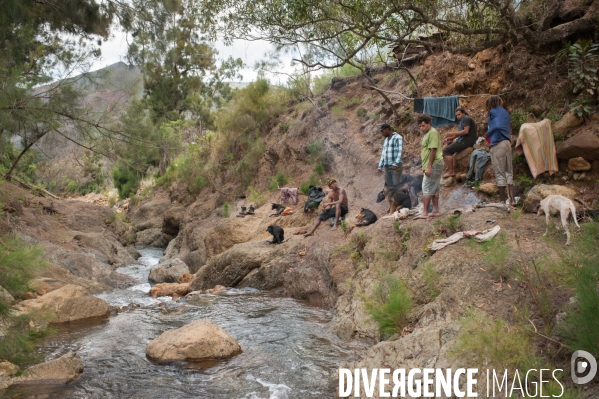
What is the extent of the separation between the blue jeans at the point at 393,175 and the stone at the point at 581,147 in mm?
2978

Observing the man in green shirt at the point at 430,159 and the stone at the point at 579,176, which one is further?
the stone at the point at 579,176

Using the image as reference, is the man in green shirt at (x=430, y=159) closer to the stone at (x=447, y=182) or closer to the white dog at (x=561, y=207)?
the white dog at (x=561, y=207)

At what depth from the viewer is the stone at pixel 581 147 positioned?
871 cm

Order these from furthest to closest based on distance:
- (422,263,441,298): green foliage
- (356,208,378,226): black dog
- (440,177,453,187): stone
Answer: (440,177,453,187): stone
(356,208,378,226): black dog
(422,263,441,298): green foliage

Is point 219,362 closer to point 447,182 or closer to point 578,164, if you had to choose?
point 447,182

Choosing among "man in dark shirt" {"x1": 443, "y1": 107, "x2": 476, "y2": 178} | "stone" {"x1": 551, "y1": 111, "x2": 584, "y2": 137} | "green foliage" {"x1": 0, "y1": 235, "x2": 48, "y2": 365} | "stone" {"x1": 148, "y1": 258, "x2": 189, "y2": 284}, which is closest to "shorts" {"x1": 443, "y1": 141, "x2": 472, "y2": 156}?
"man in dark shirt" {"x1": 443, "y1": 107, "x2": 476, "y2": 178}

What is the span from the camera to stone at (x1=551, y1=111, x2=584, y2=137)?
9.33m

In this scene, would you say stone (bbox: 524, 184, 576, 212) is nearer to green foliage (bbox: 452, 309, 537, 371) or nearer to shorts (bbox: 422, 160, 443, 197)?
shorts (bbox: 422, 160, 443, 197)

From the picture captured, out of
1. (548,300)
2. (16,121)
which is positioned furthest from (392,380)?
(16,121)

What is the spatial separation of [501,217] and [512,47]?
588 centimetres

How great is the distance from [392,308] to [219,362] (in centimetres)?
238

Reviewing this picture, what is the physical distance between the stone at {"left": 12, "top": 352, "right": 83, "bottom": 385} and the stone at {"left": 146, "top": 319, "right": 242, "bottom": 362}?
1036 mm

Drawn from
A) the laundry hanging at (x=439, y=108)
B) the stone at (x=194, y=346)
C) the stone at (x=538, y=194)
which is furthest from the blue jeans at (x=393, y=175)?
the stone at (x=194, y=346)

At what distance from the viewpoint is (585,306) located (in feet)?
12.6
